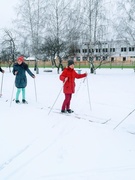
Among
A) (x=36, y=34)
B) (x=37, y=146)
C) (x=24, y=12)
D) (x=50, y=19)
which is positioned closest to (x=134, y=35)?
(x=50, y=19)

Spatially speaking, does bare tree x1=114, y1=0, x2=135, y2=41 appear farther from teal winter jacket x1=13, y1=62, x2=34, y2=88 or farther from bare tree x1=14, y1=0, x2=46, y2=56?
teal winter jacket x1=13, y1=62, x2=34, y2=88

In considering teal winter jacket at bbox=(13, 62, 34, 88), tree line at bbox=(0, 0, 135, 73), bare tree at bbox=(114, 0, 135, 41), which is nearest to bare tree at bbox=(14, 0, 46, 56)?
tree line at bbox=(0, 0, 135, 73)

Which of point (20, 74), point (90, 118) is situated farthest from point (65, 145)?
point (20, 74)

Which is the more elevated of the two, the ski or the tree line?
the tree line

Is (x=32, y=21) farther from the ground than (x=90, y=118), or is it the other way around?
(x=32, y=21)

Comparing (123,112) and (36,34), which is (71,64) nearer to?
(123,112)

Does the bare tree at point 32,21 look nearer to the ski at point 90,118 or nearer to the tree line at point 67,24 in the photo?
the tree line at point 67,24

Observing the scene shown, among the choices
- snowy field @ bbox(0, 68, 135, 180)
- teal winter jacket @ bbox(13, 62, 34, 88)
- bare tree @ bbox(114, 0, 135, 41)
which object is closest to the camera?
snowy field @ bbox(0, 68, 135, 180)

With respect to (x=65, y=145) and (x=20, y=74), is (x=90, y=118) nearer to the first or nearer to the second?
(x=65, y=145)

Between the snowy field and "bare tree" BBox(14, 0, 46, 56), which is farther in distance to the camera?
"bare tree" BBox(14, 0, 46, 56)

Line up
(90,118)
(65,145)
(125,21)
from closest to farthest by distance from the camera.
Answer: (65,145)
(90,118)
(125,21)

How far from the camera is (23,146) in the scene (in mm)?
4332

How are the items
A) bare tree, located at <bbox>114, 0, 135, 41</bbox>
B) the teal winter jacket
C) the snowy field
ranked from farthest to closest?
1. bare tree, located at <bbox>114, 0, 135, 41</bbox>
2. the teal winter jacket
3. the snowy field

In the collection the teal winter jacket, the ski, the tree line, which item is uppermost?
the tree line
